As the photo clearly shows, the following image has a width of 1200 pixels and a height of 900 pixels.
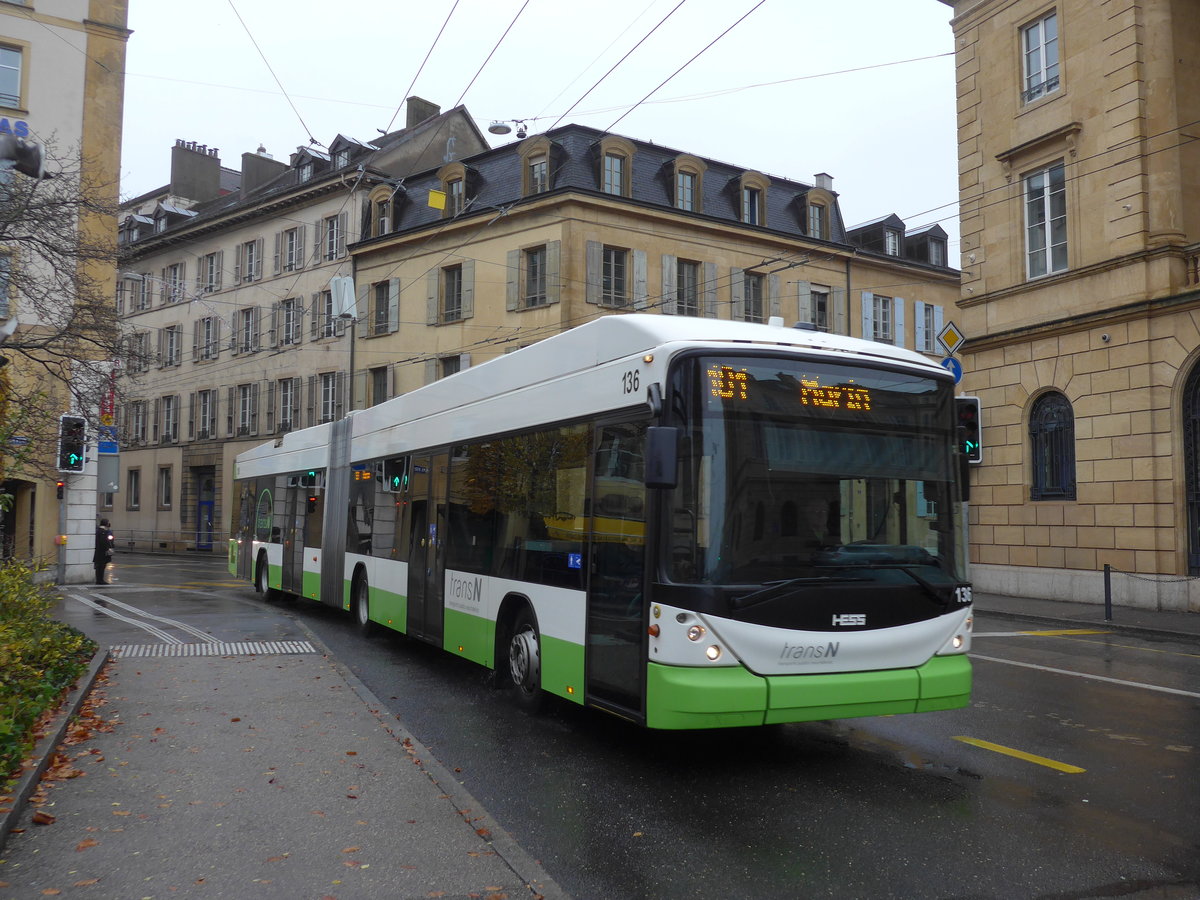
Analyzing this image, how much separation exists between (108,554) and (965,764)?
24.0 m

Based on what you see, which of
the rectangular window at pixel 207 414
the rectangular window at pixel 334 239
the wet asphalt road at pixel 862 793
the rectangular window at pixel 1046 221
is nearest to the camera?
the wet asphalt road at pixel 862 793

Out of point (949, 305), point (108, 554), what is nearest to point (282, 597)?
point (108, 554)

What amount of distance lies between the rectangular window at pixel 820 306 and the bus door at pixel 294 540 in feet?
78.3

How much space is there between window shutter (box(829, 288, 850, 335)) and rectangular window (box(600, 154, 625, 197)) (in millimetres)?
9397

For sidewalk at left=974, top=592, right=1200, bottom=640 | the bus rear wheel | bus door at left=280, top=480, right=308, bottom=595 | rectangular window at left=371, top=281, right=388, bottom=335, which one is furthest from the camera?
rectangular window at left=371, top=281, right=388, bottom=335

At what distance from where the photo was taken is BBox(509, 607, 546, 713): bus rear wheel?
27.3 feet

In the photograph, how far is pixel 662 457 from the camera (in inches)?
238

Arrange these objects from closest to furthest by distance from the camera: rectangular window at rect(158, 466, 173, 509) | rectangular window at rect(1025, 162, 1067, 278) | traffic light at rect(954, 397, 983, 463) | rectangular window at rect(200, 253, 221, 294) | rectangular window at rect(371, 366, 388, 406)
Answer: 1. traffic light at rect(954, 397, 983, 463)
2. rectangular window at rect(1025, 162, 1067, 278)
3. rectangular window at rect(371, 366, 388, 406)
4. rectangular window at rect(200, 253, 221, 294)
5. rectangular window at rect(158, 466, 173, 509)

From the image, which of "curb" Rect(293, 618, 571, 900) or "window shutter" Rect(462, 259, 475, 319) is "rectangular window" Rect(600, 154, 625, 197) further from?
"curb" Rect(293, 618, 571, 900)

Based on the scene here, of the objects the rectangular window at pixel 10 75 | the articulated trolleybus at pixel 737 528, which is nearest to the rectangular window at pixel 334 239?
the rectangular window at pixel 10 75

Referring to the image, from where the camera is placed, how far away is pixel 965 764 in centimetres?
686

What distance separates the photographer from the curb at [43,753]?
16.8ft

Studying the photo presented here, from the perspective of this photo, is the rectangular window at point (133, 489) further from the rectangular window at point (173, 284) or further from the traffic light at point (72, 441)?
the traffic light at point (72, 441)

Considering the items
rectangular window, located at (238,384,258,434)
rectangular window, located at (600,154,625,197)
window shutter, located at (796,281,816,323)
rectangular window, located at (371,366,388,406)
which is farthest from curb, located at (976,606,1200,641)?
rectangular window, located at (238,384,258,434)
